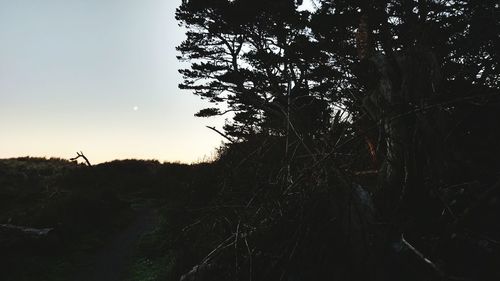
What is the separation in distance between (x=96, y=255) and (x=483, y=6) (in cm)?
1245

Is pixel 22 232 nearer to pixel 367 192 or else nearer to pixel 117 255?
pixel 117 255

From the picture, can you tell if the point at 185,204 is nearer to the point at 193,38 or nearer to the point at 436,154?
the point at 436,154

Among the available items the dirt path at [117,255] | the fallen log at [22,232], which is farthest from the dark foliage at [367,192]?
the fallen log at [22,232]

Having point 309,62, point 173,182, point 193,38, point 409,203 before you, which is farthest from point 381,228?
point 193,38

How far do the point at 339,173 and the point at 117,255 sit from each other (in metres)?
6.91

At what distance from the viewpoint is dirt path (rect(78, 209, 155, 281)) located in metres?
7.20

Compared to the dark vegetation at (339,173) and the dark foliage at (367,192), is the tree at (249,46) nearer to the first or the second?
the dark vegetation at (339,173)

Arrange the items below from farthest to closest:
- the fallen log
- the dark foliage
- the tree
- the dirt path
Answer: the tree
the fallen log
the dirt path
the dark foliage

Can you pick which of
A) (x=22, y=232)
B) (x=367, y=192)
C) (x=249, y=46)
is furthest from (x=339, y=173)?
(x=249, y=46)

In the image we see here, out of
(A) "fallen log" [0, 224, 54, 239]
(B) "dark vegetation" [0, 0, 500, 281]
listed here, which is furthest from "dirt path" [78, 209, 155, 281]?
(A) "fallen log" [0, 224, 54, 239]

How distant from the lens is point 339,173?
9.45 feet

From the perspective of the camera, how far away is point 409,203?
3.66 metres

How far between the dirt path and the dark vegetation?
13.1 inches

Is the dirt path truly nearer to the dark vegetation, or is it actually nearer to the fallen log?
the dark vegetation
